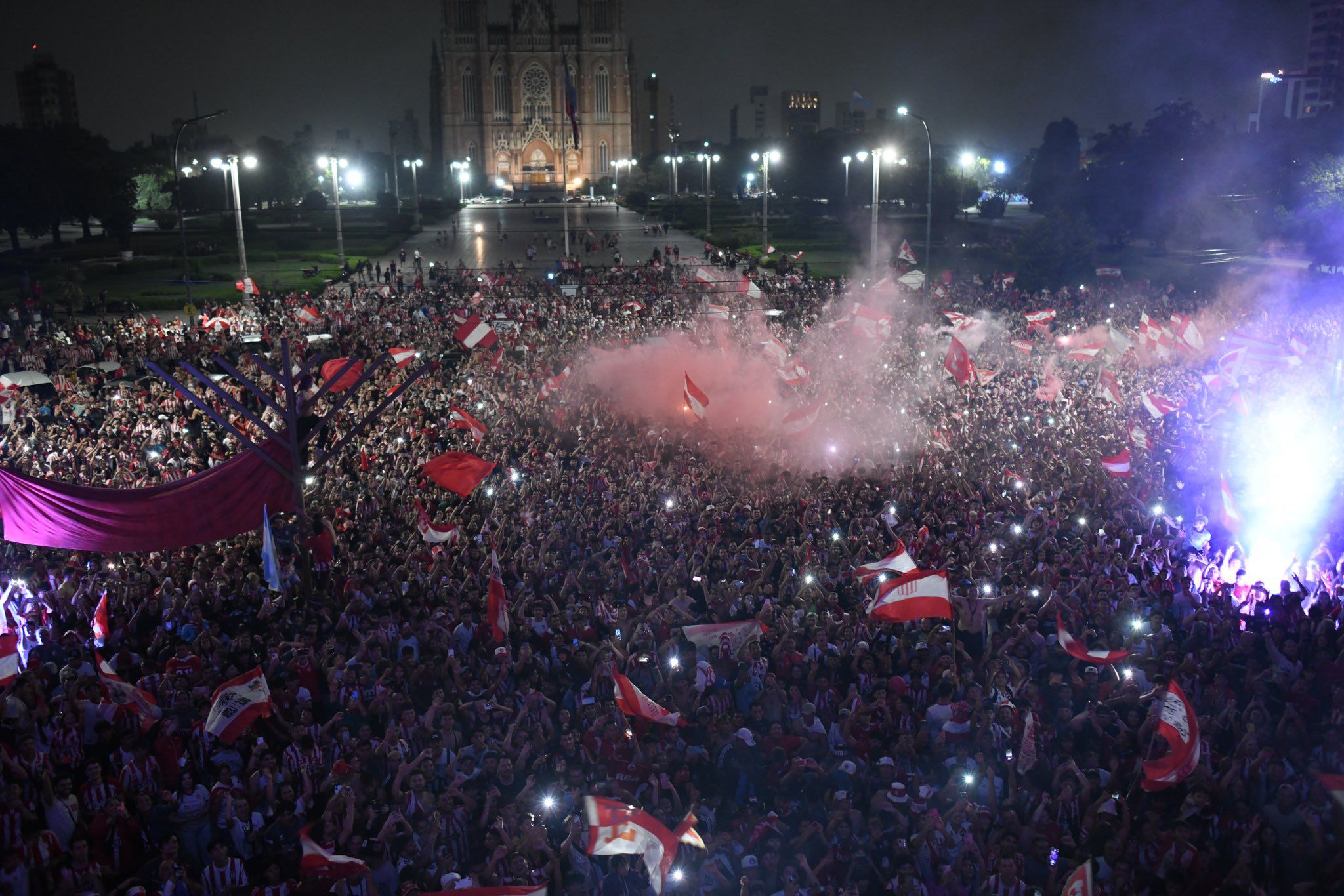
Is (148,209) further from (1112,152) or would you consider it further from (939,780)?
(939,780)

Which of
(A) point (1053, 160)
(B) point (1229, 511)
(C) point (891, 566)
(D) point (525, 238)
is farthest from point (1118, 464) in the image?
(A) point (1053, 160)

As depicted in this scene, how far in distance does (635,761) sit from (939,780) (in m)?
2.34

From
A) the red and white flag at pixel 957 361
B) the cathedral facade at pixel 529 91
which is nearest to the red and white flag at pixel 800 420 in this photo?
the red and white flag at pixel 957 361

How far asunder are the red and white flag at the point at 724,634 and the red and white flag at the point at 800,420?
7890mm

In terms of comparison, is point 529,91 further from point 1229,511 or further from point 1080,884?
point 1080,884

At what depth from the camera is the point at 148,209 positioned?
9569 centimetres

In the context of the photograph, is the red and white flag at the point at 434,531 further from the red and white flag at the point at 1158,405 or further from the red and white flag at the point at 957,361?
the red and white flag at the point at 1158,405

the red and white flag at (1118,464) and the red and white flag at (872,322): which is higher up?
the red and white flag at (872,322)

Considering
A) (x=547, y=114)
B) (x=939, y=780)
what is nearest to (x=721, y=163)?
(x=547, y=114)

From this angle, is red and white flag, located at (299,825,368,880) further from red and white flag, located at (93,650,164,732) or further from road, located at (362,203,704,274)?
road, located at (362,203,704,274)

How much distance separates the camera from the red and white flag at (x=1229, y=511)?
43.5 feet

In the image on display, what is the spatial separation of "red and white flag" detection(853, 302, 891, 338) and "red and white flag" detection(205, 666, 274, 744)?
19381mm

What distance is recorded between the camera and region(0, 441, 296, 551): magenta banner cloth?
10.9 metres

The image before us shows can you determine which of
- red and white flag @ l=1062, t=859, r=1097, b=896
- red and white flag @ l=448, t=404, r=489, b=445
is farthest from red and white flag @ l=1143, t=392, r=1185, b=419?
red and white flag @ l=1062, t=859, r=1097, b=896
